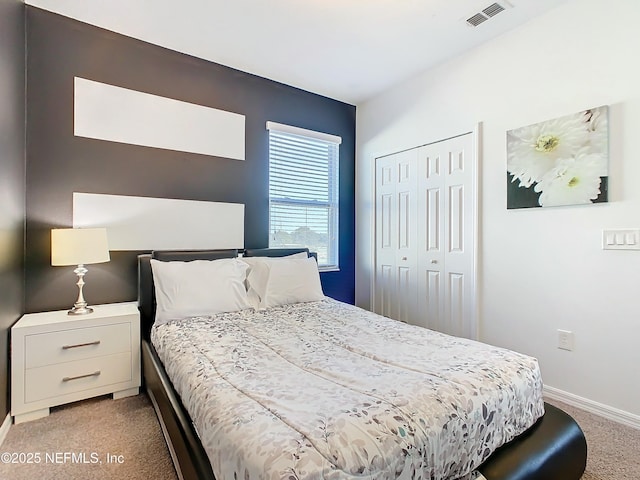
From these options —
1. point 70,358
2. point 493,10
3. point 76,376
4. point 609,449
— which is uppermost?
point 493,10

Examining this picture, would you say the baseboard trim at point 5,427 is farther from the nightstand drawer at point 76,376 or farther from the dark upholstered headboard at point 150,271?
the dark upholstered headboard at point 150,271

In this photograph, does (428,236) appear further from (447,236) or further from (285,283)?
(285,283)

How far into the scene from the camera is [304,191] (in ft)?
12.0

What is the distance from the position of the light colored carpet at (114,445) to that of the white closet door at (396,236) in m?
1.59

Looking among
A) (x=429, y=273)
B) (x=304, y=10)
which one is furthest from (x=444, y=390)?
(x=304, y=10)

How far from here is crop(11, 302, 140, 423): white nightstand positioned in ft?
6.47

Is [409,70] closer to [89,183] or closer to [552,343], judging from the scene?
[552,343]

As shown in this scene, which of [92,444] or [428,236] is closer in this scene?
[92,444]

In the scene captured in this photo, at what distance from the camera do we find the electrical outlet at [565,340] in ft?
7.45

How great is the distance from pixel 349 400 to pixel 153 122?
2.72 m

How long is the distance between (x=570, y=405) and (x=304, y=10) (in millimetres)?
3289

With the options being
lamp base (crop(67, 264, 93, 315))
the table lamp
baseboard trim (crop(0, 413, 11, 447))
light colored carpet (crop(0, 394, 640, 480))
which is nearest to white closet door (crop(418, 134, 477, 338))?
light colored carpet (crop(0, 394, 640, 480))

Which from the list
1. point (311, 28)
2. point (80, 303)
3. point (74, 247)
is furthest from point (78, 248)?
point (311, 28)

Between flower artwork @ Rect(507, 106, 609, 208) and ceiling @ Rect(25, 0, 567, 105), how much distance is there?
845mm
